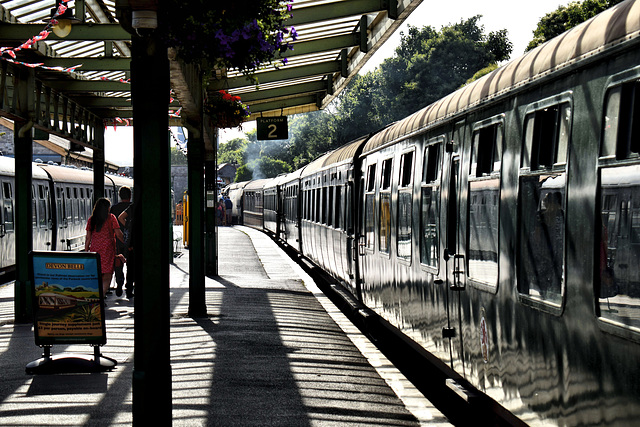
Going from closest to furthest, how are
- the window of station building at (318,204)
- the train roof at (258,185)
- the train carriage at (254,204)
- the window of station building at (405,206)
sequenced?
the window of station building at (405,206) < the window of station building at (318,204) < the train roof at (258,185) < the train carriage at (254,204)

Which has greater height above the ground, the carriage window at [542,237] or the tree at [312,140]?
the tree at [312,140]

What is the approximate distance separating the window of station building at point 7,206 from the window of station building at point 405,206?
40.1 ft

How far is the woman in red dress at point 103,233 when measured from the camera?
485 inches

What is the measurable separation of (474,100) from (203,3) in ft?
7.39

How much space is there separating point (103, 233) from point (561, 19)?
137 ft

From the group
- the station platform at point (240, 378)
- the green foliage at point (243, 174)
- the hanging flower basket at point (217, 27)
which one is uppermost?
the green foliage at point (243, 174)

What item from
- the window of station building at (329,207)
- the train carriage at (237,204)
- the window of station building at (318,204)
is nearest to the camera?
the window of station building at (329,207)

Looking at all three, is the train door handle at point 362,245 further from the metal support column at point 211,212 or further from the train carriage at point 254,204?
the train carriage at point 254,204

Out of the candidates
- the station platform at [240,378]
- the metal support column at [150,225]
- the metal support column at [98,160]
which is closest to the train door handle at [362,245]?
the station platform at [240,378]

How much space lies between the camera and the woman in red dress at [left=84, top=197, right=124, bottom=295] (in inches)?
485

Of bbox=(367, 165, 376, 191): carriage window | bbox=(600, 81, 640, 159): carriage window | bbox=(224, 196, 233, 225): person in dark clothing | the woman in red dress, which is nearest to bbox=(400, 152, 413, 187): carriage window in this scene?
bbox=(367, 165, 376, 191): carriage window

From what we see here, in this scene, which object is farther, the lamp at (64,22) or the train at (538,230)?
the lamp at (64,22)

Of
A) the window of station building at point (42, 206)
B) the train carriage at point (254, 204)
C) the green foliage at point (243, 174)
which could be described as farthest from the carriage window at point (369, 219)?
the green foliage at point (243, 174)

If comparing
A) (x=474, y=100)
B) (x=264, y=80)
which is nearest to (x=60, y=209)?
(x=264, y=80)
